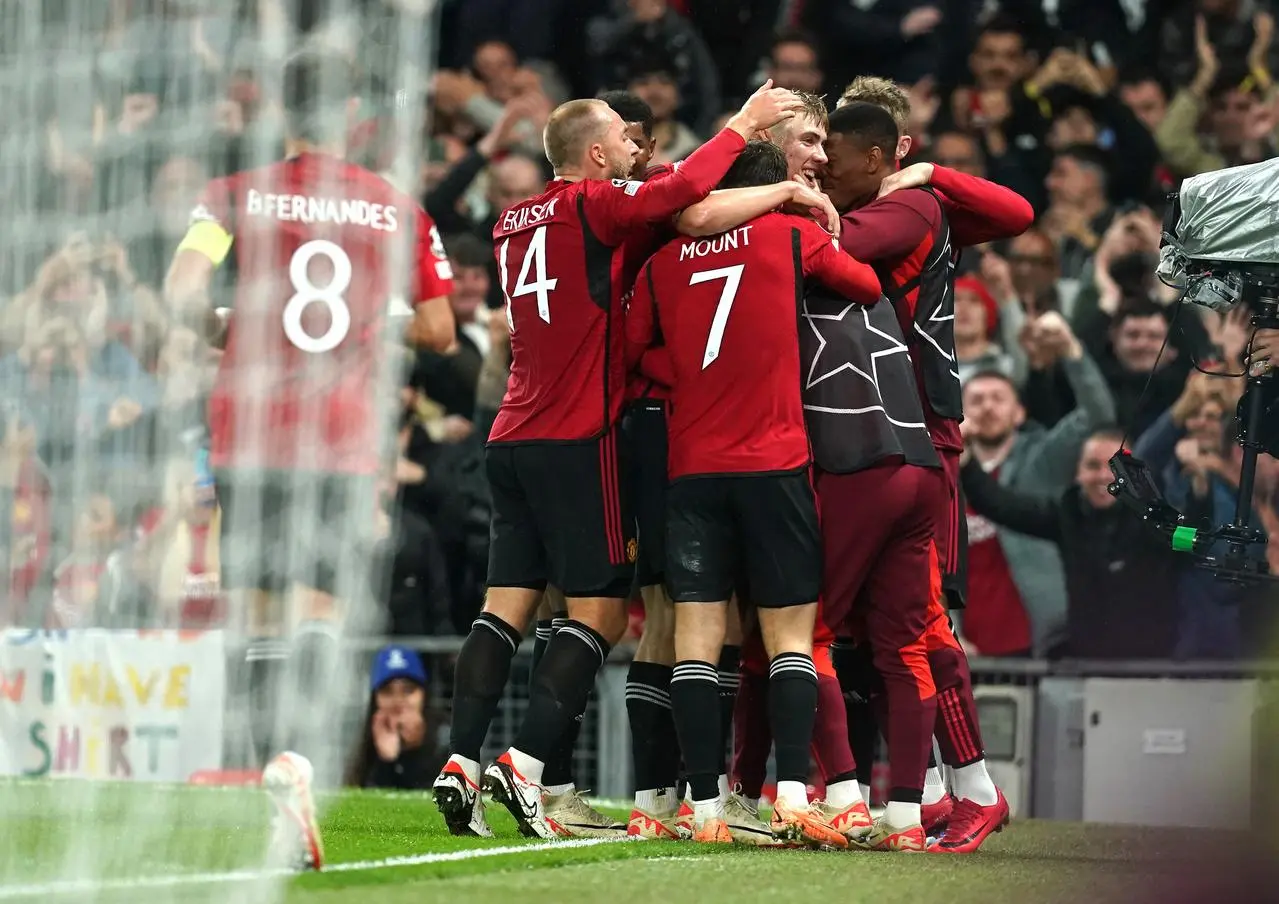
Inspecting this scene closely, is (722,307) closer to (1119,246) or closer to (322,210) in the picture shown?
(322,210)

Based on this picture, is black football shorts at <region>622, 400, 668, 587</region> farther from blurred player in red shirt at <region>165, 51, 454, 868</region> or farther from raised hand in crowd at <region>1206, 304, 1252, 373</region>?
raised hand in crowd at <region>1206, 304, 1252, 373</region>

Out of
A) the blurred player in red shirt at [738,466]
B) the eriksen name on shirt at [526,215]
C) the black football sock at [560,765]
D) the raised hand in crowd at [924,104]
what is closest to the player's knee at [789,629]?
the blurred player in red shirt at [738,466]

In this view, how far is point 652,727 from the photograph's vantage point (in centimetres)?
574

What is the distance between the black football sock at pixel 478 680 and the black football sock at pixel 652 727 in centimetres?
41

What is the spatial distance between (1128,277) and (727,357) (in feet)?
14.5

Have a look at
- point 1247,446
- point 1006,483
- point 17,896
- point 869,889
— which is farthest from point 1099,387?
point 17,896

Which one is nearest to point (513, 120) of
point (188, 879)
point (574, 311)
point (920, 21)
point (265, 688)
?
point (920, 21)

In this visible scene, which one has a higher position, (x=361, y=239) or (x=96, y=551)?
(x=361, y=239)

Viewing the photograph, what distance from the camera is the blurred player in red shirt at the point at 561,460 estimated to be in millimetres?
5398

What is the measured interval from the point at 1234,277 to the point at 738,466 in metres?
1.99

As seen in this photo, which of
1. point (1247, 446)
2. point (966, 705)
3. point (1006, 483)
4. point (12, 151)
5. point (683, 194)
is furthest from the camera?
point (1006, 483)

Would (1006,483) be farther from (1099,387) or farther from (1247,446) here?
(1247,446)

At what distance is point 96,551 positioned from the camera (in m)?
5.26

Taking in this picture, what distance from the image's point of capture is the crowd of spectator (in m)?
4.50
